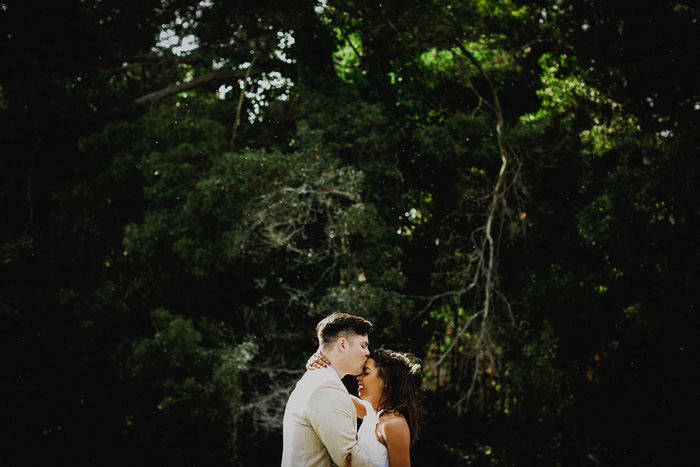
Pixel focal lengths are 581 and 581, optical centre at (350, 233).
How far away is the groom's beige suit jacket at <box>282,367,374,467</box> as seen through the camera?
2.24 m

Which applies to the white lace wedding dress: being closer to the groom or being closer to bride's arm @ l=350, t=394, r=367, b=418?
bride's arm @ l=350, t=394, r=367, b=418

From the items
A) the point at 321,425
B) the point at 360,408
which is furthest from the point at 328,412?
the point at 360,408

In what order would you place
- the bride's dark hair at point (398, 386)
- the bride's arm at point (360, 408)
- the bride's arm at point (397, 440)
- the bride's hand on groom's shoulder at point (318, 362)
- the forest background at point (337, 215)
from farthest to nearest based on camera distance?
the forest background at point (337, 215) → the bride's arm at point (360, 408) → the bride's dark hair at point (398, 386) → the bride's arm at point (397, 440) → the bride's hand on groom's shoulder at point (318, 362)

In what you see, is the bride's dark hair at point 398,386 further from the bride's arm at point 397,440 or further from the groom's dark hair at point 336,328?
the groom's dark hair at point 336,328

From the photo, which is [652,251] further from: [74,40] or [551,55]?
[74,40]

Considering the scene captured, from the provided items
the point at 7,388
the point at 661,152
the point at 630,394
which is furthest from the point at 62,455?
the point at 661,152

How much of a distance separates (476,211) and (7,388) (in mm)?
6166

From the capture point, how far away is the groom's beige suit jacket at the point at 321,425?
88.2 inches

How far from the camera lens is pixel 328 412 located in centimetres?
225

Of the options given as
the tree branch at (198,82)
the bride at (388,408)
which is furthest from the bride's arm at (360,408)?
the tree branch at (198,82)

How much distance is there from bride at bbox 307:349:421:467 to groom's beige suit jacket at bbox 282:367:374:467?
1.41ft

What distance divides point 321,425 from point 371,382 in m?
0.65

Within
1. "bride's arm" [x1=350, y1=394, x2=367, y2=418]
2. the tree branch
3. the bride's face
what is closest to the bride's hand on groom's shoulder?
the bride's face

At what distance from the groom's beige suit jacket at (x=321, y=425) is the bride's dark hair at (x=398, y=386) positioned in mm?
521
